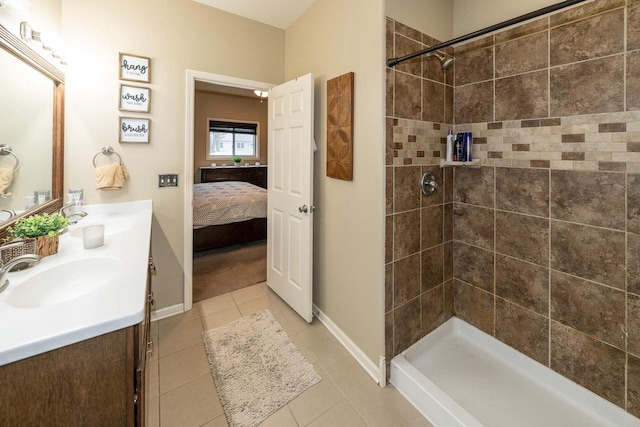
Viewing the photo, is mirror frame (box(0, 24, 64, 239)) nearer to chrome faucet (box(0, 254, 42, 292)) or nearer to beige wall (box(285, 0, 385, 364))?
chrome faucet (box(0, 254, 42, 292))

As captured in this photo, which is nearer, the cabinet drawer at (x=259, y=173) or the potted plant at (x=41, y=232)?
the potted plant at (x=41, y=232)

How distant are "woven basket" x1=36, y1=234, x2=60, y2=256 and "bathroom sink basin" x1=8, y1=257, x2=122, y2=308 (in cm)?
12

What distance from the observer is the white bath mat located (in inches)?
62.2

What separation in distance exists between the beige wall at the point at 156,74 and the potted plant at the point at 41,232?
3.14 ft

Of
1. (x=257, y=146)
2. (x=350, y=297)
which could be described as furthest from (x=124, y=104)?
(x=257, y=146)

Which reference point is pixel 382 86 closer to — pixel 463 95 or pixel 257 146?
pixel 463 95

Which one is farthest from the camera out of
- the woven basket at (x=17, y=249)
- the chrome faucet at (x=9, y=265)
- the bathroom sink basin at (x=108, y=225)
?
the bathroom sink basin at (x=108, y=225)

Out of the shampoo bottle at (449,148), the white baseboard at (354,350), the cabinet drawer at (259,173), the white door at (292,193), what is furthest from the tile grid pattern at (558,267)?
the cabinet drawer at (259,173)

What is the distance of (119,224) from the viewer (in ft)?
6.18

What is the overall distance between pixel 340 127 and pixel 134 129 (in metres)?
1.62

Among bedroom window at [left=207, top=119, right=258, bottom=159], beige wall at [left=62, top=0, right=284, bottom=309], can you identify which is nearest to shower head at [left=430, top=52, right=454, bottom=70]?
beige wall at [left=62, top=0, right=284, bottom=309]

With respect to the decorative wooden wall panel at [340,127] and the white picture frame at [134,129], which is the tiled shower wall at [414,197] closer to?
the decorative wooden wall panel at [340,127]

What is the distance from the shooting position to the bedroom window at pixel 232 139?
6.60m

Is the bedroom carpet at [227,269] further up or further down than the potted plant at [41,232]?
further down
